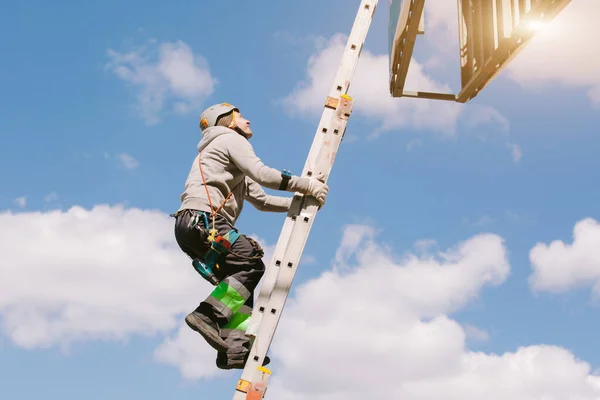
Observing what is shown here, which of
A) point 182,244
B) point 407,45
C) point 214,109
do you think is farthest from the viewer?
point 407,45

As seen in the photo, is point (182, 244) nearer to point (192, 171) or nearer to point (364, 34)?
point (192, 171)

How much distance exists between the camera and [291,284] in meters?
4.56

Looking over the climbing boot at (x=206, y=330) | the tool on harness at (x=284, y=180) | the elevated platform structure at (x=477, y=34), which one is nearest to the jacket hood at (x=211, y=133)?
the tool on harness at (x=284, y=180)

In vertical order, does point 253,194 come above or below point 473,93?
below

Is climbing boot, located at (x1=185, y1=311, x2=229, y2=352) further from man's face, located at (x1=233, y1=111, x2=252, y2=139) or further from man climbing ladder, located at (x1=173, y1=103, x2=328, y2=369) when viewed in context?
man's face, located at (x1=233, y1=111, x2=252, y2=139)

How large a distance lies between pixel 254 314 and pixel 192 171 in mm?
1203

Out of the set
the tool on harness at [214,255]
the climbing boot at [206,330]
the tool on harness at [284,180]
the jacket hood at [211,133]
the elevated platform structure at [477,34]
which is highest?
the elevated platform structure at [477,34]

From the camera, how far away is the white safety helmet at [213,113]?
518cm

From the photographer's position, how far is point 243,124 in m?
5.17

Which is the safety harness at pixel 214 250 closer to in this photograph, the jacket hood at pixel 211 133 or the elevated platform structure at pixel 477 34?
the jacket hood at pixel 211 133

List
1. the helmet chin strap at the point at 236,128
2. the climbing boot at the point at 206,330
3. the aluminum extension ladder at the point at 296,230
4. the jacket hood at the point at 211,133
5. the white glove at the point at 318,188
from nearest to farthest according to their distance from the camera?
1. the aluminum extension ladder at the point at 296,230
2. the climbing boot at the point at 206,330
3. the white glove at the point at 318,188
4. the jacket hood at the point at 211,133
5. the helmet chin strap at the point at 236,128

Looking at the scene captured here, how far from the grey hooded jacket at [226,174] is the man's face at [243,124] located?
0.42 feet

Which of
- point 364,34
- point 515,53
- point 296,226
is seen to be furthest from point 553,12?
point 296,226

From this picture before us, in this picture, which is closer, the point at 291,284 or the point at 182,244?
the point at 291,284
